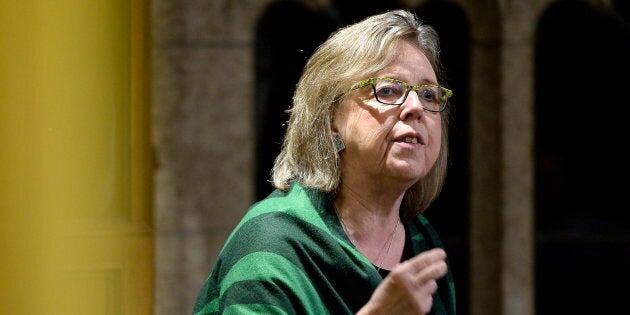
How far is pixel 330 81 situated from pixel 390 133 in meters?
0.19

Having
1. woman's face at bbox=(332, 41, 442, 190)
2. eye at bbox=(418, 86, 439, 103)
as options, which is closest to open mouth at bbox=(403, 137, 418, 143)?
woman's face at bbox=(332, 41, 442, 190)

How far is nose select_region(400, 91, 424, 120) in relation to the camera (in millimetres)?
2643

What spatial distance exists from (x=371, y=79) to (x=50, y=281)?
0.88 meters

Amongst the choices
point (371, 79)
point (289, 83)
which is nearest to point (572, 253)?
point (289, 83)

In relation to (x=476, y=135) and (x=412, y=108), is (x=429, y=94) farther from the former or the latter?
(x=476, y=135)

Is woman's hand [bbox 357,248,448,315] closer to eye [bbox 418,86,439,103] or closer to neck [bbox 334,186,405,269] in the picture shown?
neck [bbox 334,186,405,269]

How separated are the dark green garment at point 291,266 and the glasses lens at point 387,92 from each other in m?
→ 0.27

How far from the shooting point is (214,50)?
17.5 ft

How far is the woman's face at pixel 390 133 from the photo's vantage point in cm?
263

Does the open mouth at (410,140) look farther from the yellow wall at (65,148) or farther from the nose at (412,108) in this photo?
the yellow wall at (65,148)

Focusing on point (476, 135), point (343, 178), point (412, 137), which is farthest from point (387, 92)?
point (476, 135)

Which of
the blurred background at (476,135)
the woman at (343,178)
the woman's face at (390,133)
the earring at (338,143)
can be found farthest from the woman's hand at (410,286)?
the blurred background at (476,135)

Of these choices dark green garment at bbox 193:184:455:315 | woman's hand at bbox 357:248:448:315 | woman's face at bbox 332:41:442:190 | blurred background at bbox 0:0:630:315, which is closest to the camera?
woman's hand at bbox 357:248:448:315

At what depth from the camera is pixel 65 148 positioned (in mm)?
2768
